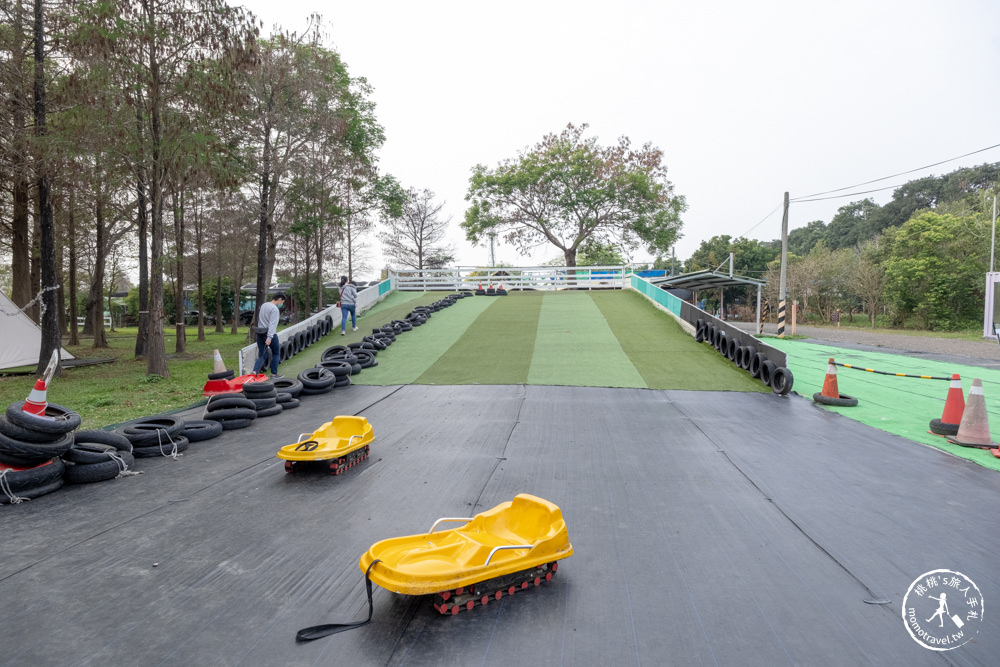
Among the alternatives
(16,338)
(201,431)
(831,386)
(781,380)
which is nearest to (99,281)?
(16,338)

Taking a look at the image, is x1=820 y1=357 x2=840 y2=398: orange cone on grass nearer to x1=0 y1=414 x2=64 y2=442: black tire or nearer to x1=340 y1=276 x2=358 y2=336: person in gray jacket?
x1=0 y1=414 x2=64 y2=442: black tire

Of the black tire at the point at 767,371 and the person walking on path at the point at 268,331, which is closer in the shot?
the black tire at the point at 767,371

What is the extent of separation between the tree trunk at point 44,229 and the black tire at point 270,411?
7.32m

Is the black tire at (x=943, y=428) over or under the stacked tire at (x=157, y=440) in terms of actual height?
over

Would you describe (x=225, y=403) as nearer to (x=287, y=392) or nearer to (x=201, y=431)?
(x=201, y=431)

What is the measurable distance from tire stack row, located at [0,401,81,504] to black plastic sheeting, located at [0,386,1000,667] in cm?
20

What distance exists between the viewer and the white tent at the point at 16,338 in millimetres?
14195

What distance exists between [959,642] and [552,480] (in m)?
2.96

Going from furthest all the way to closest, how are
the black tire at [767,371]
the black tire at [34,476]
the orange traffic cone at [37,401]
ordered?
1. the black tire at [767,371]
2. the orange traffic cone at [37,401]
3. the black tire at [34,476]

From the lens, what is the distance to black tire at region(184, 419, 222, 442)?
653cm

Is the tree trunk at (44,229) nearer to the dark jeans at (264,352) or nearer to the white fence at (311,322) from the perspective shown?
the white fence at (311,322)

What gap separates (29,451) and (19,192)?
16046 millimetres

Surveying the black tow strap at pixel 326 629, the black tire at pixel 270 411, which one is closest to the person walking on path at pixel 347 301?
the black tire at pixel 270 411

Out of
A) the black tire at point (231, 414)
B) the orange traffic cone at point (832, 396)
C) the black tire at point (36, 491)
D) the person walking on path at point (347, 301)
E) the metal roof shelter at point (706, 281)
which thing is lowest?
the black tire at point (36, 491)
